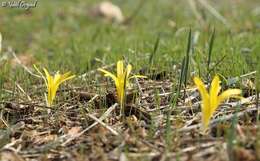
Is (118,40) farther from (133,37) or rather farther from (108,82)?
(108,82)

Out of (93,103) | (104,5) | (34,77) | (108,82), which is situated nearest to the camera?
(93,103)

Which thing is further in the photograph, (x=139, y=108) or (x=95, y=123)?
(x=139, y=108)

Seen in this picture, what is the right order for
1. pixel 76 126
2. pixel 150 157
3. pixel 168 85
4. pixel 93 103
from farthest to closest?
pixel 168 85 < pixel 93 103 < pixel 76 126 < pixel 150 157

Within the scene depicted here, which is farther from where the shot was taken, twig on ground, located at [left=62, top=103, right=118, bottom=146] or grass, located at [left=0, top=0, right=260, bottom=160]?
twig on ground, located at [left=62, top=103, right=118, bottom=146]

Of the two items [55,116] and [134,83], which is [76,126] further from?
[134,83]

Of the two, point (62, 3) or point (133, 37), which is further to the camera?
point (62, 3)

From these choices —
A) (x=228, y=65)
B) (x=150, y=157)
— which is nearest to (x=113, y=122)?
(x=150, y=157)

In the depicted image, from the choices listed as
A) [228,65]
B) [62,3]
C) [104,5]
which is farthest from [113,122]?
[62,3]

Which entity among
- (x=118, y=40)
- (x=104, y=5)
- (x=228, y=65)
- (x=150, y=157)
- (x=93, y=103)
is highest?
(x=104, y=5)

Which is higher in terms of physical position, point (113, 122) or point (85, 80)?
point (85, 80)

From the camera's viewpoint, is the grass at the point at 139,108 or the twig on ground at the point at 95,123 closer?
the grass at the point at 139,108
